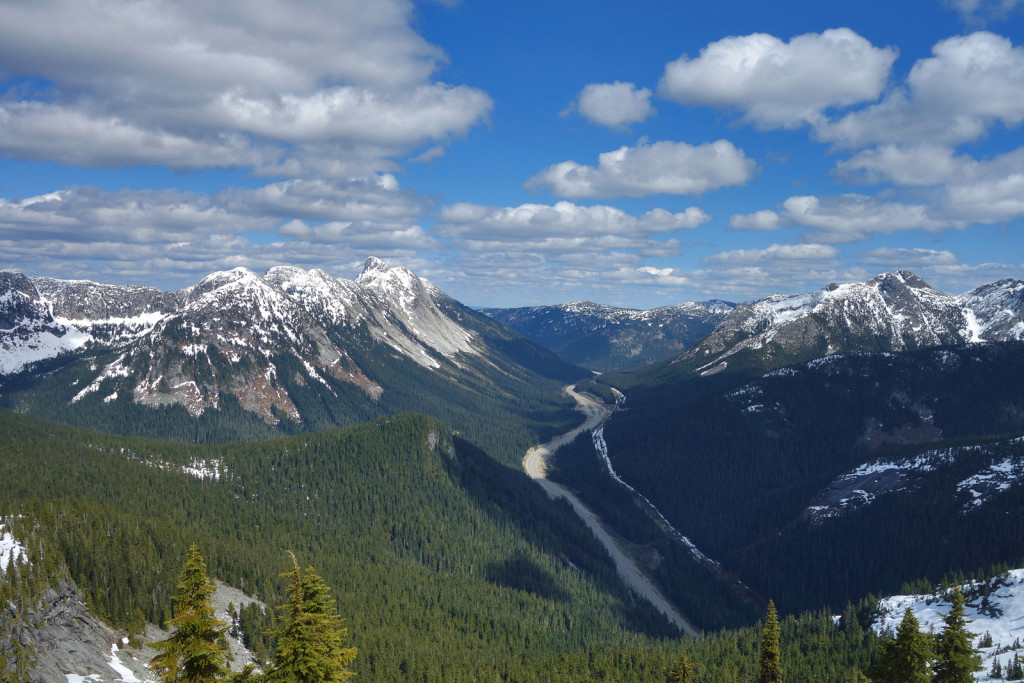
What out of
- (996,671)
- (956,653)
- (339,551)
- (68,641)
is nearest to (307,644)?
(956,653)

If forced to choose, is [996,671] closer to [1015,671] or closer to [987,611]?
[1015,671]

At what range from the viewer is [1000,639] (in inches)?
3757

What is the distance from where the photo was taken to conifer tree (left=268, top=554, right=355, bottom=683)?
32.8 meters

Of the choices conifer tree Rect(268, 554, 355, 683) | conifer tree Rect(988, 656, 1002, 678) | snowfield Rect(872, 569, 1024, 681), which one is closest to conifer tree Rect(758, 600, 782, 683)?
conifer tree Rect(988, 656, 1002, 678)

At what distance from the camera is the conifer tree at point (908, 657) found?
4600 cm

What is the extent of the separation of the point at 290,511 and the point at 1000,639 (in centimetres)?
16495

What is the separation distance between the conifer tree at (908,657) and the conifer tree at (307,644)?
40.9m

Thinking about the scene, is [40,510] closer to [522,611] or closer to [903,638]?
[522,611]

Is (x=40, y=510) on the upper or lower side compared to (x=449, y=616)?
upper

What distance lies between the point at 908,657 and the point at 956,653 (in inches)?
129

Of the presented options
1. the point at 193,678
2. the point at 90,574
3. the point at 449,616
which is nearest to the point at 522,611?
the point at 449,616

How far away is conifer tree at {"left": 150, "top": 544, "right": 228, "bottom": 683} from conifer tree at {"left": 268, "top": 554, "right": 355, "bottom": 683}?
13.9 ft

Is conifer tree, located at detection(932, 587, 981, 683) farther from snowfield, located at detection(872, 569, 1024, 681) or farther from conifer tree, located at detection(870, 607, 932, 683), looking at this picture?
snowfield, located at detection(872, 569, 1024, 681)

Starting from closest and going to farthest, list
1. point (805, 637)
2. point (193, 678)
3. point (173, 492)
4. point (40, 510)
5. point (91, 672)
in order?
point (193, 678), point (91, 672), point (40, 510), point (805, 637), point (173, 492)
